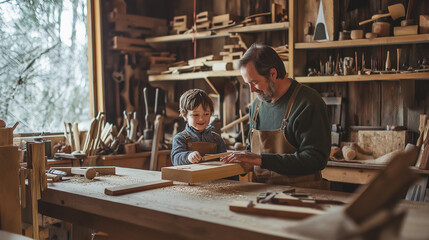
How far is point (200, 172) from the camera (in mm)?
2381

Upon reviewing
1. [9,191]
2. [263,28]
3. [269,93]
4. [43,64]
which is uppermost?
[263,28]

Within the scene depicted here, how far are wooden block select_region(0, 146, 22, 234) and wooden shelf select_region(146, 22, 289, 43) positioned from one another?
3230 millimetres

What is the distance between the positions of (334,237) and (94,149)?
371cm

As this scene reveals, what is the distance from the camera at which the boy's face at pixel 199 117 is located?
3238 millimetres

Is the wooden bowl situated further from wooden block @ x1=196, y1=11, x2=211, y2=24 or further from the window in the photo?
the window

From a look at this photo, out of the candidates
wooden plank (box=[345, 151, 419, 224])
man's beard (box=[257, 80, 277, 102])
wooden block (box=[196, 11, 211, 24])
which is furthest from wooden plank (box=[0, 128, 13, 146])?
wooden block (box=[196, 11, 211, 24])

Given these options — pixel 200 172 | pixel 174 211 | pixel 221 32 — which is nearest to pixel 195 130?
pixel 200 172

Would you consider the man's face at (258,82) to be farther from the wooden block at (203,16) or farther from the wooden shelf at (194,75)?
the wooden block at (203,16)

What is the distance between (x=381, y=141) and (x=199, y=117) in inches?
84.3

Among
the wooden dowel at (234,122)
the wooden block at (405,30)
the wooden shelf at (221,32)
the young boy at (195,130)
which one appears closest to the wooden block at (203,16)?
the wooden shelf at (221,32)

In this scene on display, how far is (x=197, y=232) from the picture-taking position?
176cm

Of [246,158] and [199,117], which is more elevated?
[199,117]

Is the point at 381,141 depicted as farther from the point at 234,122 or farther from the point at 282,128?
the point at 282,128

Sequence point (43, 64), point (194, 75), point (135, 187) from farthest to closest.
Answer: point (194, 75)
point (43, 64)
point (135, 187)
